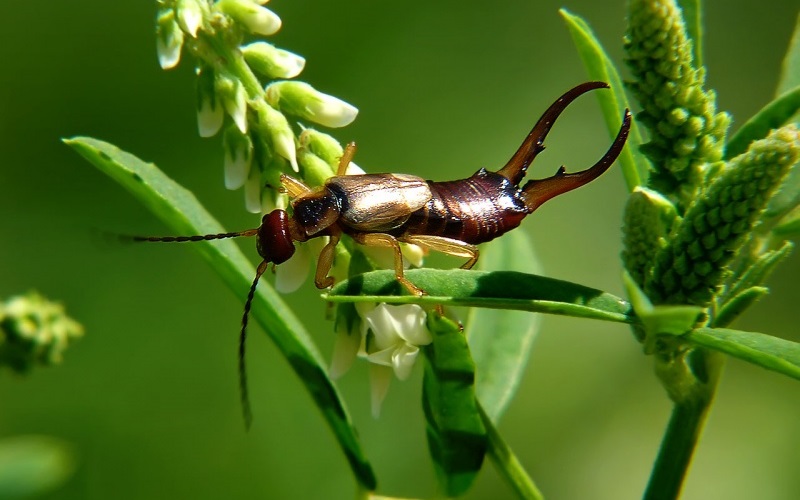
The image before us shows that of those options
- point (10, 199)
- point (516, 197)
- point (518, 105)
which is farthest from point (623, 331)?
point (10, 199)

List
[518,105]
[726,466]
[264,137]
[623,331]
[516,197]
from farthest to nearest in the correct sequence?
[518,105] < [623,331] < [726,466] < [516,197] < [264,137]

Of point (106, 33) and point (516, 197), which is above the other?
point (106, 33)

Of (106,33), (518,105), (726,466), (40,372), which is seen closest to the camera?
(40,372)

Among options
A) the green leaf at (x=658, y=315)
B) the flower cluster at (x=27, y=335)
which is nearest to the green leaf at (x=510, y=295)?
the green leaf at (x=658, y=315)

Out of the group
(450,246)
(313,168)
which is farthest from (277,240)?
(450,246)

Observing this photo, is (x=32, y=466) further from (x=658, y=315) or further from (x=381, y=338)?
(x=658, y=315)

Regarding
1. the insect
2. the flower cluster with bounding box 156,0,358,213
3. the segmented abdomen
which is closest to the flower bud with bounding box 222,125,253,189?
the flower cluster with bounding box 156,0,358,213

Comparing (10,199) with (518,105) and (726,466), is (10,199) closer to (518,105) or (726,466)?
(518,105)
